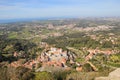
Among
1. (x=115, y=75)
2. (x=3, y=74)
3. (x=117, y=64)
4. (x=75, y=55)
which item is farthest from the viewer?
(x=75, y=55)

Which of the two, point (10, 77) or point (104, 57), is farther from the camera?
point (104, 57)

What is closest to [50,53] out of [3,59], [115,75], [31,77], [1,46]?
[3,59]

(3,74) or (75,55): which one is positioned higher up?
(3,74)

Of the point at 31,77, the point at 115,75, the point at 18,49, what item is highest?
the point at 115,75

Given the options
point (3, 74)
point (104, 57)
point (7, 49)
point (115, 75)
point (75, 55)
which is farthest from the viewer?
point (7, 49)

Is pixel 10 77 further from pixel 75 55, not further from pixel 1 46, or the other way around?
pixel 1 46

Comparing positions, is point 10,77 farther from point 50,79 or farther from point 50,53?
point 50,53

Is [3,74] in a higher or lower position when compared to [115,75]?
lower

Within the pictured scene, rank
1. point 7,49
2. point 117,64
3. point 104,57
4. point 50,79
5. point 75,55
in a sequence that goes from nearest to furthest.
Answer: point 50,79
point 117,64
point 104,57
point 75,55
point 7,49

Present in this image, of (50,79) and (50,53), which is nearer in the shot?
(50,79)

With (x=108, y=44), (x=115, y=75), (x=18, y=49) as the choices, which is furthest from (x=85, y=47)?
(x=115, y=75)
